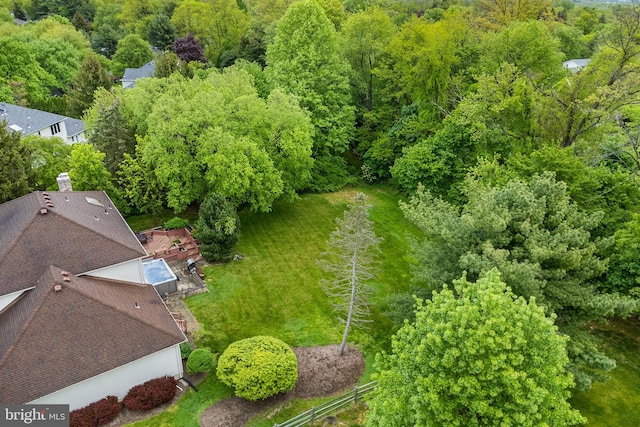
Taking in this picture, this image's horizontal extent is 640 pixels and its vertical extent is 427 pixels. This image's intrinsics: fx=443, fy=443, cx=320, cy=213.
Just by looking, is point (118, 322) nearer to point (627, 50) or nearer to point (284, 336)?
point (284, 336)

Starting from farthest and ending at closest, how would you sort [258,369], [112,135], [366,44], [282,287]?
[366,44], [112,135], [282,287], [258,369]

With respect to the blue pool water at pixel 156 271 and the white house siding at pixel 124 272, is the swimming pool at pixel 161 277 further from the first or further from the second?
the white house siding at pixel 124 272

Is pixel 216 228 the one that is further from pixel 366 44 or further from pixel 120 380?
pixel 366 44

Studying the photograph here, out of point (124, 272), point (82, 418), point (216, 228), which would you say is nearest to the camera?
point (82, 418)

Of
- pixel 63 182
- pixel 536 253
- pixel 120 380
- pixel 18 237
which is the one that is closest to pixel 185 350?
pixel 120 380

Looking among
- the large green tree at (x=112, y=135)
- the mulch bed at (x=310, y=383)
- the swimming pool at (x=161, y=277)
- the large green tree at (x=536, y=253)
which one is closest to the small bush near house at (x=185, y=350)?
the mulch bed at (x=310, y=383)

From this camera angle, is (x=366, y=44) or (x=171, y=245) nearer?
(x=171, y=245)
